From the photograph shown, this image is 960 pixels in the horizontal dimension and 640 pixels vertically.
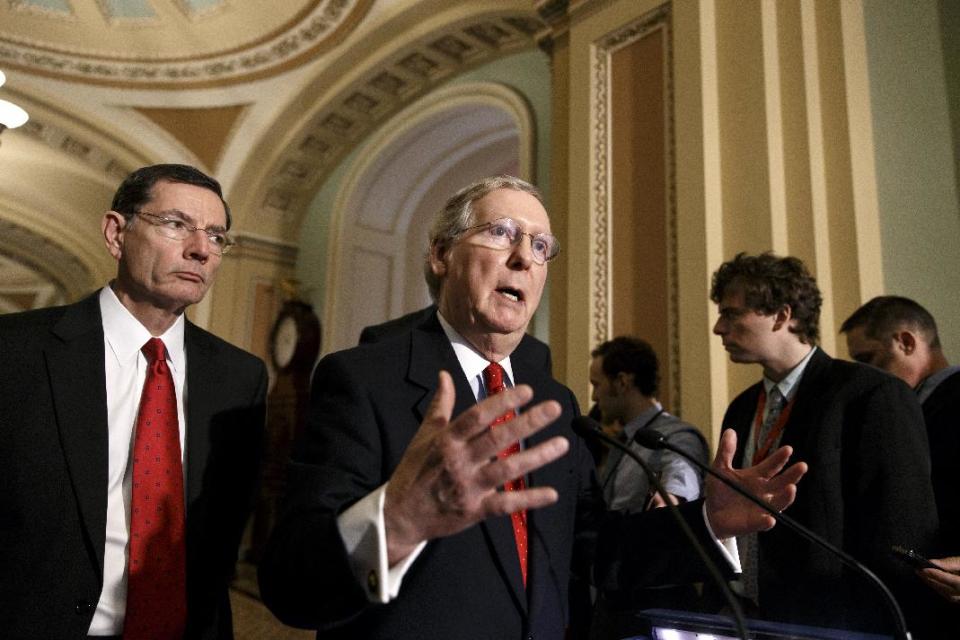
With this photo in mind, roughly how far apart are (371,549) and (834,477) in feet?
4.35

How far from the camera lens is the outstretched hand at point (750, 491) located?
1215 mm

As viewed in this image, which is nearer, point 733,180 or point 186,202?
point 186,202

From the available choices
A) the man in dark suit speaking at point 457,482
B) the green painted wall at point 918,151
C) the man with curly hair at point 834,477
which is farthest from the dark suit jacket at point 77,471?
the green painted wall at point 918,151

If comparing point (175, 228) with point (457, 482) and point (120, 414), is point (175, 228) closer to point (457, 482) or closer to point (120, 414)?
point (120, 414)

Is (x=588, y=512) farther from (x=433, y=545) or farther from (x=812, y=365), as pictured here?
(x=812, y=365)

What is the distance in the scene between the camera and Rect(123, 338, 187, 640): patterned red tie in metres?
1.34

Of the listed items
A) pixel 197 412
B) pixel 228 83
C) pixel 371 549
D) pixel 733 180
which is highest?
pixel 228 83

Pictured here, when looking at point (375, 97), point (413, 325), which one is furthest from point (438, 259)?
point (375, 97)

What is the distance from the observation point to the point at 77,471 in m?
1.33

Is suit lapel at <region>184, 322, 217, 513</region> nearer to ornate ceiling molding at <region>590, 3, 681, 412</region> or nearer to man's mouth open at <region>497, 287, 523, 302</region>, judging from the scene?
man's mouth open at <region>497, 287, 523, 302</region>

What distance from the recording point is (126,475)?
56.2 inches

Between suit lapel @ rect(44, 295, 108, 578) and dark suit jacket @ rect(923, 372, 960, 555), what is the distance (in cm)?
189

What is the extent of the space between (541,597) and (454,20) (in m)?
5.51

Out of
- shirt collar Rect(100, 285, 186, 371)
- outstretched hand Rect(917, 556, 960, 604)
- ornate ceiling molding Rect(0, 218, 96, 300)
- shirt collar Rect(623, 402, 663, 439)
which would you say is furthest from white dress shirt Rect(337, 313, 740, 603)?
ornate ceiling molding Rect(0, 218, 96, 300)
